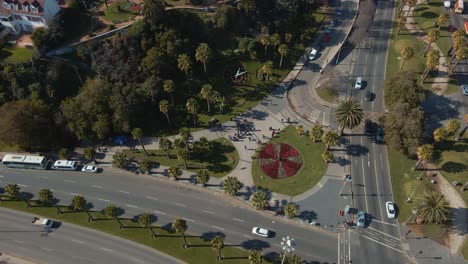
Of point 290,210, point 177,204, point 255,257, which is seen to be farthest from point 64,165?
point 290,210

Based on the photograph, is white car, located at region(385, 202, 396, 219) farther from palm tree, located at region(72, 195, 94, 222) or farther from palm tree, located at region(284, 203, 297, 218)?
palm tree, located at region(72, 195, 94, 222)

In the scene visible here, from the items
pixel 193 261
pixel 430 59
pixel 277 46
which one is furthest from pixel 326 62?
pixel 193 261

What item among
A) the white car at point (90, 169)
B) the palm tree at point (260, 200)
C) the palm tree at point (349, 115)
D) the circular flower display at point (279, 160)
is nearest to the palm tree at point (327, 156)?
the circular flower display at point (279, 160)

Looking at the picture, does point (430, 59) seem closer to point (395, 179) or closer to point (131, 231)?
point (395, 179)

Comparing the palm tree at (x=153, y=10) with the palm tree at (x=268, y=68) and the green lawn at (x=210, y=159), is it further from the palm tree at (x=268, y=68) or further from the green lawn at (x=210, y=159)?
the green lawn at (x=210, y=159)

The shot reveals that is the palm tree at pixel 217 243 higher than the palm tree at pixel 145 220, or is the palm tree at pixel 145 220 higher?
the palm tree at pixel 145 220

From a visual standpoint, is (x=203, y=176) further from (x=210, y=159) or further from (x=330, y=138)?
(x=330, y=138)

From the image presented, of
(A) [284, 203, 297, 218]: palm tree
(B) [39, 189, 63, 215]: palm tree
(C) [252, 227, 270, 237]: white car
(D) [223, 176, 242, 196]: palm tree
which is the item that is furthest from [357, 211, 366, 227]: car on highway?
(B) [39, 189, 63, 215]: palm tree
